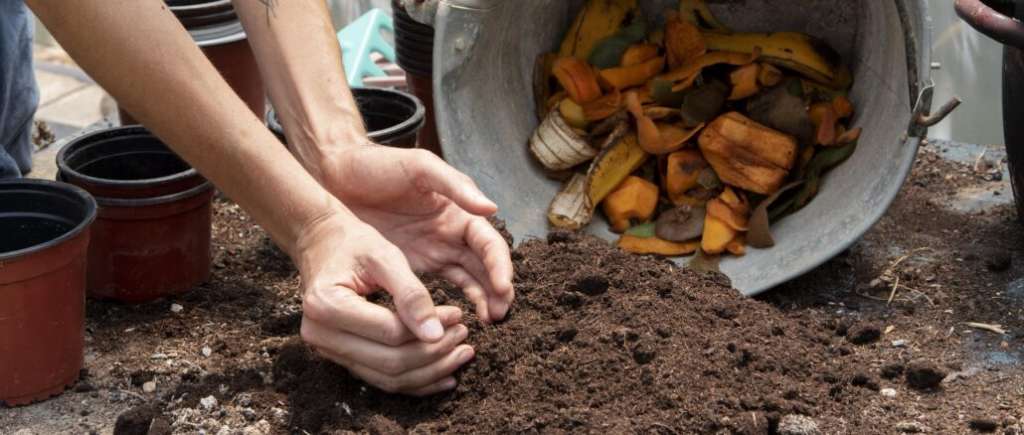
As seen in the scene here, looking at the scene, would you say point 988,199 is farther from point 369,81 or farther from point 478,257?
point 369,81

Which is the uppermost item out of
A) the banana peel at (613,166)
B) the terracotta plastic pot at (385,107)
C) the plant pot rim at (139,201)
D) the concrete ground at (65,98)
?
the plant pot rim at (139,201)

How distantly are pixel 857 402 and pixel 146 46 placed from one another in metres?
1.18

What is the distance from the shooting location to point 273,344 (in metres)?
2.09

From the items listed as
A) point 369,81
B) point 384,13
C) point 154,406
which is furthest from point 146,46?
point 384,13

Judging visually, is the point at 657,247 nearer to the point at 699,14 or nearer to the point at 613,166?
the point at 613,166

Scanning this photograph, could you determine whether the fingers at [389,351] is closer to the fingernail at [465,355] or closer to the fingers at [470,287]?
the fingernail at [465,355]

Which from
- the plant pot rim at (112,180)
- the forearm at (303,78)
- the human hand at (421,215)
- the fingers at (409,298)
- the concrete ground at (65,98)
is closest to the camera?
the fingers at (409,298)

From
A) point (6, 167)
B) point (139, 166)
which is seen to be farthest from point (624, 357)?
point (6, 167)

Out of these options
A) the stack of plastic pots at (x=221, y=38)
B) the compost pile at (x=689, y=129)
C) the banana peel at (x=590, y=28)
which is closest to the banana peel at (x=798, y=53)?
the compost pile at (x=689, y=129)

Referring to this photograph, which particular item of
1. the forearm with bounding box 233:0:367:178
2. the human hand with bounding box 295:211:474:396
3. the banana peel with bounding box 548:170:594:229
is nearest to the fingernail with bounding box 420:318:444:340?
the human hand with bounding box 295:211:474:396

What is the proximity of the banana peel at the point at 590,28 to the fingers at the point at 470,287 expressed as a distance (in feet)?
2.87

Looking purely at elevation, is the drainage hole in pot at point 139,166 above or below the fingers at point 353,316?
below

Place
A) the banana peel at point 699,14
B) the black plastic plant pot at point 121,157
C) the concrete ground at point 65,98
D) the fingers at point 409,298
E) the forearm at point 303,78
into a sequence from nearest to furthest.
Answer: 1. the fingers at point 409,298
2. the forearm at point 303,78
3. the black plastic plant pot at point 121,157
4. the banana peel at point 699,14
5. the concrete ground at point 65,98

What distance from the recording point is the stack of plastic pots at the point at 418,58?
2.84 m
